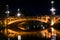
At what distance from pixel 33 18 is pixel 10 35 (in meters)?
5.88

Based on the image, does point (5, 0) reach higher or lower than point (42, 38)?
higher

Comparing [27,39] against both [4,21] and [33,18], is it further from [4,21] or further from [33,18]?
[33,18]

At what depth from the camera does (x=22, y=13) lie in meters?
23.5

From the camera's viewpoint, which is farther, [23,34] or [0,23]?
[0,23]

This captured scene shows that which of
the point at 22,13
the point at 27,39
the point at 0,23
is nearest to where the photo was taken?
the point at 27,39

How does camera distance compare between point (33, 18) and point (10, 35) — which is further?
point (33, 18)

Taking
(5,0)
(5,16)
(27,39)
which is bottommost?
(27,39)

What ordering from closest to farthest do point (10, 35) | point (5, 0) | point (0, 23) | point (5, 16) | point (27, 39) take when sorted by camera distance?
point (27, 39) → point (10, 35) → point (0, 23) → point (5, 16) → point (5, 0)

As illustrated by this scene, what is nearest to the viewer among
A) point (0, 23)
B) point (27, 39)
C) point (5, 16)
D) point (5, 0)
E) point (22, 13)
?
point (27, 39)

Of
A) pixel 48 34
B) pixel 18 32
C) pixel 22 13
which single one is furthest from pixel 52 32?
pixel 22 13

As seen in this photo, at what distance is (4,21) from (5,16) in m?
1.37

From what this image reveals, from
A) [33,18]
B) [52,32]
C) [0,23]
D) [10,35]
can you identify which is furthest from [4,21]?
[52,32]

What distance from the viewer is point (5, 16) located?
64.6 feet

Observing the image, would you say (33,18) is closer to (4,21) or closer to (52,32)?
(4,21)
